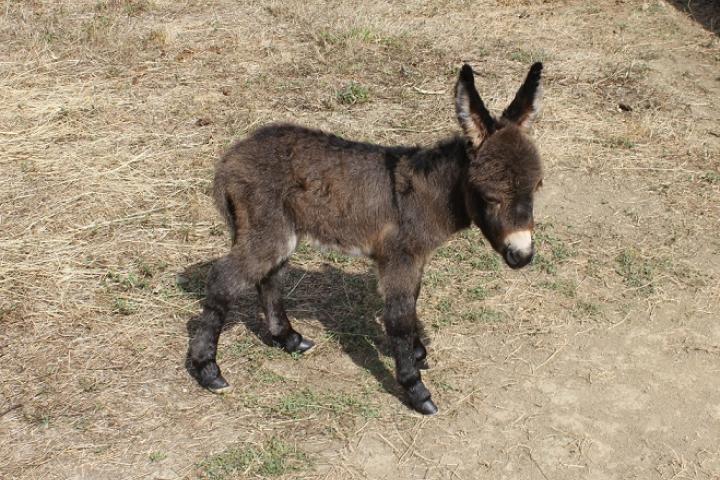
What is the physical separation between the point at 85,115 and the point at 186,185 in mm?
1857

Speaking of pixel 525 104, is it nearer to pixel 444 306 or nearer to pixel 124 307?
pixel 444 306

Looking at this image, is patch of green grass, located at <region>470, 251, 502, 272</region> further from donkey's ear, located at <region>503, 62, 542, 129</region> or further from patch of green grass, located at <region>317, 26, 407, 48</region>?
patch of green grass, located at <region>317, 26, 407, 48</region>

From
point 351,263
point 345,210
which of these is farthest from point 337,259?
point 345,210

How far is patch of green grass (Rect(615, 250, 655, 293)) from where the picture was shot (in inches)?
235

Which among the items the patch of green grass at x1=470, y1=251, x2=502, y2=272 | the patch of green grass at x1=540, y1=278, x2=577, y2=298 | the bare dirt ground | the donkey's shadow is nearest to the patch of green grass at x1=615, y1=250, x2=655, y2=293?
the bare dirt ground

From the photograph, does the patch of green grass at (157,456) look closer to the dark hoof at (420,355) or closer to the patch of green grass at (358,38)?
the dark hoof at (420,355)

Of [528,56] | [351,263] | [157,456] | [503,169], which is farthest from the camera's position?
[528,56]

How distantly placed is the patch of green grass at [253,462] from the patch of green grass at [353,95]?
465 cm

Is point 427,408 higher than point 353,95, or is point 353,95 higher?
point 353,95

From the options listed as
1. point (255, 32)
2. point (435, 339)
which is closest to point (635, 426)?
point (435, 339)

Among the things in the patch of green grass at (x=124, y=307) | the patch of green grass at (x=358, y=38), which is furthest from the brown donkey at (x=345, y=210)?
the patch of green grass at (x=358, y=38)

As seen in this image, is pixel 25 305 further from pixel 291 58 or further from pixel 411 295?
pixel 291 58

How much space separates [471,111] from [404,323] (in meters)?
1.31

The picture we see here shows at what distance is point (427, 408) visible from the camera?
15.6 feet
